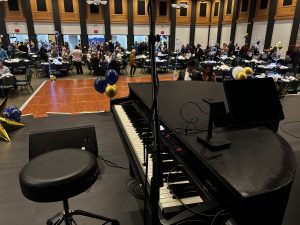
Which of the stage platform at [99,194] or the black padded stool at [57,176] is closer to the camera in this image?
→ the black padded stool at [57,176]

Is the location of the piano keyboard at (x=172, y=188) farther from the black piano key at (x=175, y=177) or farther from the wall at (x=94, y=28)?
the wall at (x=94, y=28)

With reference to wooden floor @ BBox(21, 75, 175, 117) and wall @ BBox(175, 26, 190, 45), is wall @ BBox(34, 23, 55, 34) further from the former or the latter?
wall @ BBox(175, 26, 190, 45)

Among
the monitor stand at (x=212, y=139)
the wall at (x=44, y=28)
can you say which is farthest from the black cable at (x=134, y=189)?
the wall at (x=44, y=28)

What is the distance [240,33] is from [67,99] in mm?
14875

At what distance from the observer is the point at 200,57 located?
14.5 m

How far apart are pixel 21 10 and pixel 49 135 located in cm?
1820

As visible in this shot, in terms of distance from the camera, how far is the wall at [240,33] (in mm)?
17183

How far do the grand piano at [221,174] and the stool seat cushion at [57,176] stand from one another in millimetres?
398

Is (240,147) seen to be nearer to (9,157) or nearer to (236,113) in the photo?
(236,113)

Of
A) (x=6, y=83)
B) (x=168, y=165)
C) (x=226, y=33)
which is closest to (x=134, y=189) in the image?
(x=168, y=165)

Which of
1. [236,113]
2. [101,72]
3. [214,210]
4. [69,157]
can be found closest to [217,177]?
[214,210]

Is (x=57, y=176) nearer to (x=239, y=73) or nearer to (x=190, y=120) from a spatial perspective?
(x=190, y=120)

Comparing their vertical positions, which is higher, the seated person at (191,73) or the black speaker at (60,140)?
the seated person at (191,73)

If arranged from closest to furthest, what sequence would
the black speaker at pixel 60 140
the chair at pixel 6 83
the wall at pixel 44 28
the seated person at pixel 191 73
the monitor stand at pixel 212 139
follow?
the monitor stand at pixel 212 139, the black speaker at pixel 60 140, the seated person at pixel 191 73, the chair at pixel 6 83, the wall at pixel 44 28
